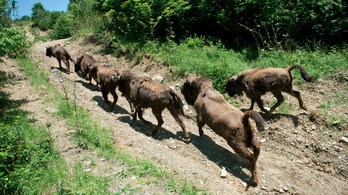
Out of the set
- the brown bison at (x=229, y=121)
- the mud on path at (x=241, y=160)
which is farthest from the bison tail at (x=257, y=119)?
the mud on path at (x=241, y=160)

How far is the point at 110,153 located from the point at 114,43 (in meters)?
11.6

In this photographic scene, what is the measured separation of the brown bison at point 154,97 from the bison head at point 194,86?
981 millimetres

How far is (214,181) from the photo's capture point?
4.83 meters

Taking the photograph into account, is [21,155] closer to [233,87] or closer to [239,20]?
[233,87]

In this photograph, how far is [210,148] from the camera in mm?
6625

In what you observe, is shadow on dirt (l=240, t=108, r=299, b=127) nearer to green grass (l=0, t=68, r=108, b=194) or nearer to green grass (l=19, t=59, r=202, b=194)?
green grass (l=19, t=59, r=202, b=194)

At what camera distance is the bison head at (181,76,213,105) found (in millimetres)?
7225

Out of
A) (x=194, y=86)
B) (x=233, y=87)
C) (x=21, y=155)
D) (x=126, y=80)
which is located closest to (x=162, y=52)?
(x=126, y=80)

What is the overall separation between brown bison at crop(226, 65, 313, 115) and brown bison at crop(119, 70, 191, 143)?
3114 mm

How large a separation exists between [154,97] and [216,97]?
2048 mm

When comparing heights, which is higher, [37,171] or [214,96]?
[214,96]

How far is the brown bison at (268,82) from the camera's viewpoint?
742 centimetres

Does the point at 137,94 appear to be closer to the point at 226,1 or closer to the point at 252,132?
the point at 252,132

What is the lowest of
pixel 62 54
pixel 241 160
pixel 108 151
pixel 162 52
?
pixel 241 160
